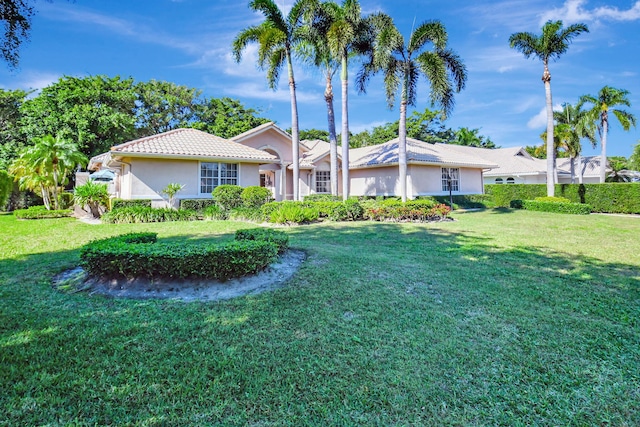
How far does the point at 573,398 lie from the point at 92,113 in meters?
31.7

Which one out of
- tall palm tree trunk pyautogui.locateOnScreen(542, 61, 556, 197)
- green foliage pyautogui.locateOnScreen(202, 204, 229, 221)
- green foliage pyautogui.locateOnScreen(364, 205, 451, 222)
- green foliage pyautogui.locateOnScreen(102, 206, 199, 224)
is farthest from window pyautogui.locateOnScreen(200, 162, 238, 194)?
tall palm tree trunk pyautogui.locateOnScreen(542, 61, 556, 197)

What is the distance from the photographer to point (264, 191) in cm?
1608

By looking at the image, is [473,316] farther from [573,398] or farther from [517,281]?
[517,281]

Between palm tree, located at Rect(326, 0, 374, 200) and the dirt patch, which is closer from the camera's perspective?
the dirt patch

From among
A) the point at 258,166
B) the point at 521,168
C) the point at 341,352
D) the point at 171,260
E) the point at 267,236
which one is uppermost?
the point at 521,168

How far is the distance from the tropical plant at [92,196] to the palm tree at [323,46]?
11829 mm

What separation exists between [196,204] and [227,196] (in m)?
1.59

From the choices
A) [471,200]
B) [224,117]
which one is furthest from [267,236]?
[224,117]

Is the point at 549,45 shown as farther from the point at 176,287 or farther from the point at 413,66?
the point at 176,287

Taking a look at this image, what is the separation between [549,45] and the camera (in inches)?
803

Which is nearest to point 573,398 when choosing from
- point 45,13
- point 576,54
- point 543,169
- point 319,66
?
point 45,13

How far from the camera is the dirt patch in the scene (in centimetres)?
471

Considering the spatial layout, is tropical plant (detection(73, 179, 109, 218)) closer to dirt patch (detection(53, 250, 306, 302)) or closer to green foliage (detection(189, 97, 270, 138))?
dirt patch (detection(53, 250, 306, 302))

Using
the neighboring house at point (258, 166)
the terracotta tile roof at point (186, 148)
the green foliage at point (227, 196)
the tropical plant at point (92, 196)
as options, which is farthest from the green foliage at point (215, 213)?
the tropical plant at point (92, 196)
